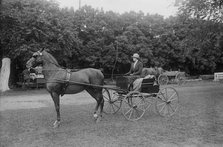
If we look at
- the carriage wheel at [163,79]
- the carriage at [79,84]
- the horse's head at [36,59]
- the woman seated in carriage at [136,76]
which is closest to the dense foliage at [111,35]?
the carriage wheel at [163,79]

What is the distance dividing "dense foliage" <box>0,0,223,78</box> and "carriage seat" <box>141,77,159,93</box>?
7166 millimetres

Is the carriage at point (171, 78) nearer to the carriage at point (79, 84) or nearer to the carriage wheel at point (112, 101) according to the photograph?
the carriage wheel at point (112, 101)

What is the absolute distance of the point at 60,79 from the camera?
812cm

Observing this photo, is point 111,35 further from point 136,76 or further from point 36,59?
point 36,59

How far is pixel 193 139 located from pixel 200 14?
1048 centimetres

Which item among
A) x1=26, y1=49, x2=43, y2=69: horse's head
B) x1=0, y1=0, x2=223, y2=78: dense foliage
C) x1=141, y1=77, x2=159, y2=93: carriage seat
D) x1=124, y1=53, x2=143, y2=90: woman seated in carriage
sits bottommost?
x1=141, y1=77, x2=159, y2=93: carriage seat

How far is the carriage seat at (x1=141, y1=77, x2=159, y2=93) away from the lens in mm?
Answer: 8883

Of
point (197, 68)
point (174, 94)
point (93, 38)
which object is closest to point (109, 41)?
point (93, 38)

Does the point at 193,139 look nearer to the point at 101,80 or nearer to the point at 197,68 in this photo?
the point at 101,80

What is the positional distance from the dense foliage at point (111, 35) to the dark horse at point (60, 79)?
8.57 m

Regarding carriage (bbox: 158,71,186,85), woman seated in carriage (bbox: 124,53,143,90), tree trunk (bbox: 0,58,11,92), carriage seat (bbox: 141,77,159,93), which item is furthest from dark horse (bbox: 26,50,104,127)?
carriage (bbox: 158,71,186,85)

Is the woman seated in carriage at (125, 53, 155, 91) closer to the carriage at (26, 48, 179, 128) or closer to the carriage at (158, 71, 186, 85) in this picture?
the carriage at (26, 48, 179, 128)

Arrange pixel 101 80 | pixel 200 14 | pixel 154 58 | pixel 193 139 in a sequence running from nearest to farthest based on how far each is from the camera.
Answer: pixel 193 139, pixel 101 80, pixel 200 14, pixel 154 58

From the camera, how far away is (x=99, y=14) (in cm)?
2791
